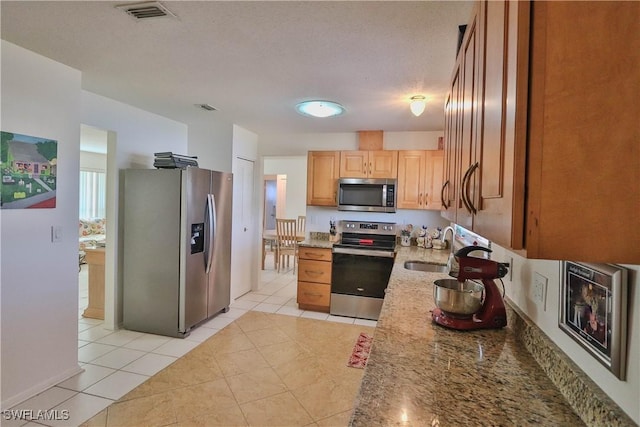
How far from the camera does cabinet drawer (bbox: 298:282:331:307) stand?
13.4ft

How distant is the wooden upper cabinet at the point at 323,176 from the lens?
4289 mm

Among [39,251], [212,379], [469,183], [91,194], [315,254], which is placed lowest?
[212,379]

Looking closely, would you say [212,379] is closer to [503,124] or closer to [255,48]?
[255,48]

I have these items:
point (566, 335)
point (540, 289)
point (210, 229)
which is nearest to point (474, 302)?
point (540, 289)

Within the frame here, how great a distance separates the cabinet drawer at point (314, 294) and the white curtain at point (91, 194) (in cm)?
583

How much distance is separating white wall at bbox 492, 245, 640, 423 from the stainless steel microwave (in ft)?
7.93

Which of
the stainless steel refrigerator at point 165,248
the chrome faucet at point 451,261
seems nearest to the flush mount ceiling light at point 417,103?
the chrome faucet at point 451,261

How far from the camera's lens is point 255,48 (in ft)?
6.65

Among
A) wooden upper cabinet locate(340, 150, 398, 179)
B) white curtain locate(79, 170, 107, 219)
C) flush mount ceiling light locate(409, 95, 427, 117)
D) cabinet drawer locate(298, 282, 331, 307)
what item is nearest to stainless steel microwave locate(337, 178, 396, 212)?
wooden upper cabinet locate(340, 150, 398, 179)

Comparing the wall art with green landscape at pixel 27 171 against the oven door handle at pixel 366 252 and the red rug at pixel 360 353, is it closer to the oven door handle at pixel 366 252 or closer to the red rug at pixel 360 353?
the red rug at pixel 360 353

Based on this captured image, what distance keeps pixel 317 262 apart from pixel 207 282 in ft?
4.26

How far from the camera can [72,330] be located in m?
2.55

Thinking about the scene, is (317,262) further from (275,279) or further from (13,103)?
(13,103)

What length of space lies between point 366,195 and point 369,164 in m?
0.40
